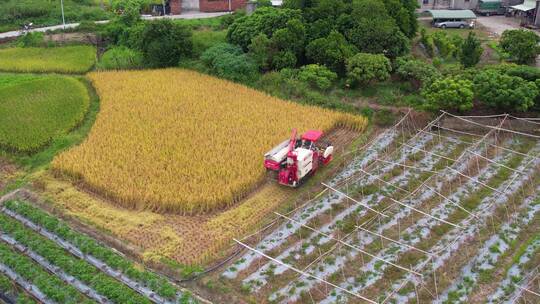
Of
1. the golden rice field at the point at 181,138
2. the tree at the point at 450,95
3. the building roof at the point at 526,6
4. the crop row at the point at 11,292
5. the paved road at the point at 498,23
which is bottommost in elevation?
the crop row at the point at 11,292

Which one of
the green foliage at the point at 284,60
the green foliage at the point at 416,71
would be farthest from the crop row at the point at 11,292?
the green foliage at the point at 416,71

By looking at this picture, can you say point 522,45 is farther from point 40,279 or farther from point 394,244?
point 40,279

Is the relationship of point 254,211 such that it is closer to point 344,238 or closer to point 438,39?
point 344,238

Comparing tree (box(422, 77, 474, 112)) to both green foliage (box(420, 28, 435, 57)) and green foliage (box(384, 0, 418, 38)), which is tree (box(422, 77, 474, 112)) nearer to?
green foliage (box(384, 0, 418, 38))

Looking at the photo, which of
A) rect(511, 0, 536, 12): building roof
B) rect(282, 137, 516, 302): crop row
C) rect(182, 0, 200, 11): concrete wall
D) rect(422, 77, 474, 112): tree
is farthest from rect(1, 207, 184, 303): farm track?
rect(511, 0, 536, 12): building roof

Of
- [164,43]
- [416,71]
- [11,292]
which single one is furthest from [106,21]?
[11,292]

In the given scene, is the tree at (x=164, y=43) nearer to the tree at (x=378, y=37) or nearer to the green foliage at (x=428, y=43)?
the tree at (x=378, y=37)
